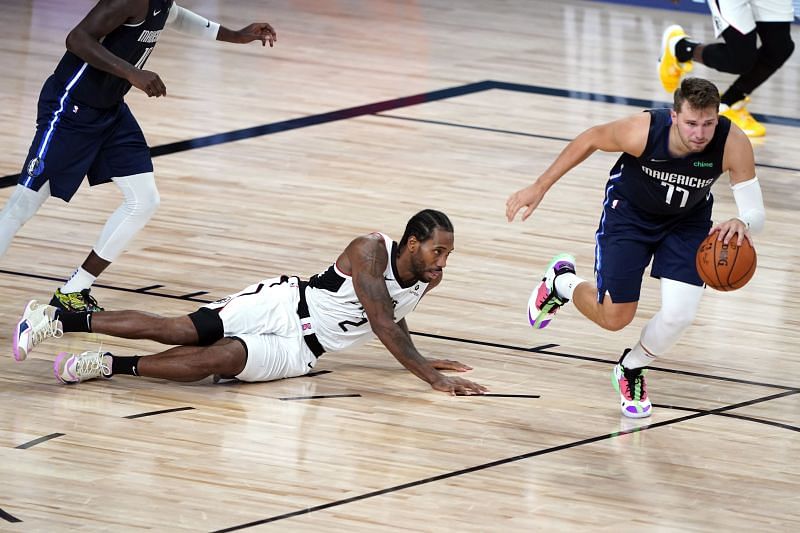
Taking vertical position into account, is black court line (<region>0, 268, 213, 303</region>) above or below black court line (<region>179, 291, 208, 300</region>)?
below

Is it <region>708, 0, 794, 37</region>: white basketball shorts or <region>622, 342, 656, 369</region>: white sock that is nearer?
<region>622, 342, 656, 369</region>: white sock

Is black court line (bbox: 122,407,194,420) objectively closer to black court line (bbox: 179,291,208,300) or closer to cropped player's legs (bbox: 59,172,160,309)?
cropped player's legs (bbox: 59,172,160,309)

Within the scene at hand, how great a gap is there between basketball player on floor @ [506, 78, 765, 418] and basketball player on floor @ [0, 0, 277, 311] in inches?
67.8

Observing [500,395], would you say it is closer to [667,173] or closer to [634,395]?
[634,395]

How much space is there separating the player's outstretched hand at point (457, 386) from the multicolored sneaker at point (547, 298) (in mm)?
697

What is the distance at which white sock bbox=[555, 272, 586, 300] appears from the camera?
600cm

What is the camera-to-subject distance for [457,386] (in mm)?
5523

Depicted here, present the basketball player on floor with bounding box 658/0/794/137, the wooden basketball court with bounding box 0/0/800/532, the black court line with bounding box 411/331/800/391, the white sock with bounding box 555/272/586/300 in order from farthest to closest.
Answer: the basketball player on floor with bounding box 658/0/794/137
the white sock with bounding box 555/272/586/300
the black court line with bounding box 411/331/800/391
the wooden basketball court with bounding box 0/0/800/532

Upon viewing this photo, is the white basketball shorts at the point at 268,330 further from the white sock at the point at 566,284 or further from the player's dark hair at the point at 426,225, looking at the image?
the white sock at the point at 566,284

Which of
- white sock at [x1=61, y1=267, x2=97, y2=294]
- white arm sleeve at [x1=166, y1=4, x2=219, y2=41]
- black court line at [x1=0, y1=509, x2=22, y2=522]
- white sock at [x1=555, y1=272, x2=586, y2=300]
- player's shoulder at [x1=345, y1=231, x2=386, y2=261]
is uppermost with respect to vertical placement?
white arm sleeve at [x1=166, y1=4, x2=219, y2=41]

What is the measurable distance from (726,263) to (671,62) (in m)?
5.91

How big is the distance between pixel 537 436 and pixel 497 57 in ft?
27.7

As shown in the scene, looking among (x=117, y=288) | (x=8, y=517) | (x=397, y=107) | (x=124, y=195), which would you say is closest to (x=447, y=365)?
(x=124, y=195)

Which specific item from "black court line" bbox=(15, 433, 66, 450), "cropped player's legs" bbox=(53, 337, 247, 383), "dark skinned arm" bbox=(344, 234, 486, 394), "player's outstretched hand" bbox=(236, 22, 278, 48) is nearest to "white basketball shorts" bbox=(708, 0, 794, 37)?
"player's outstretched hand" bbox=(236, 22, 278, 48)
